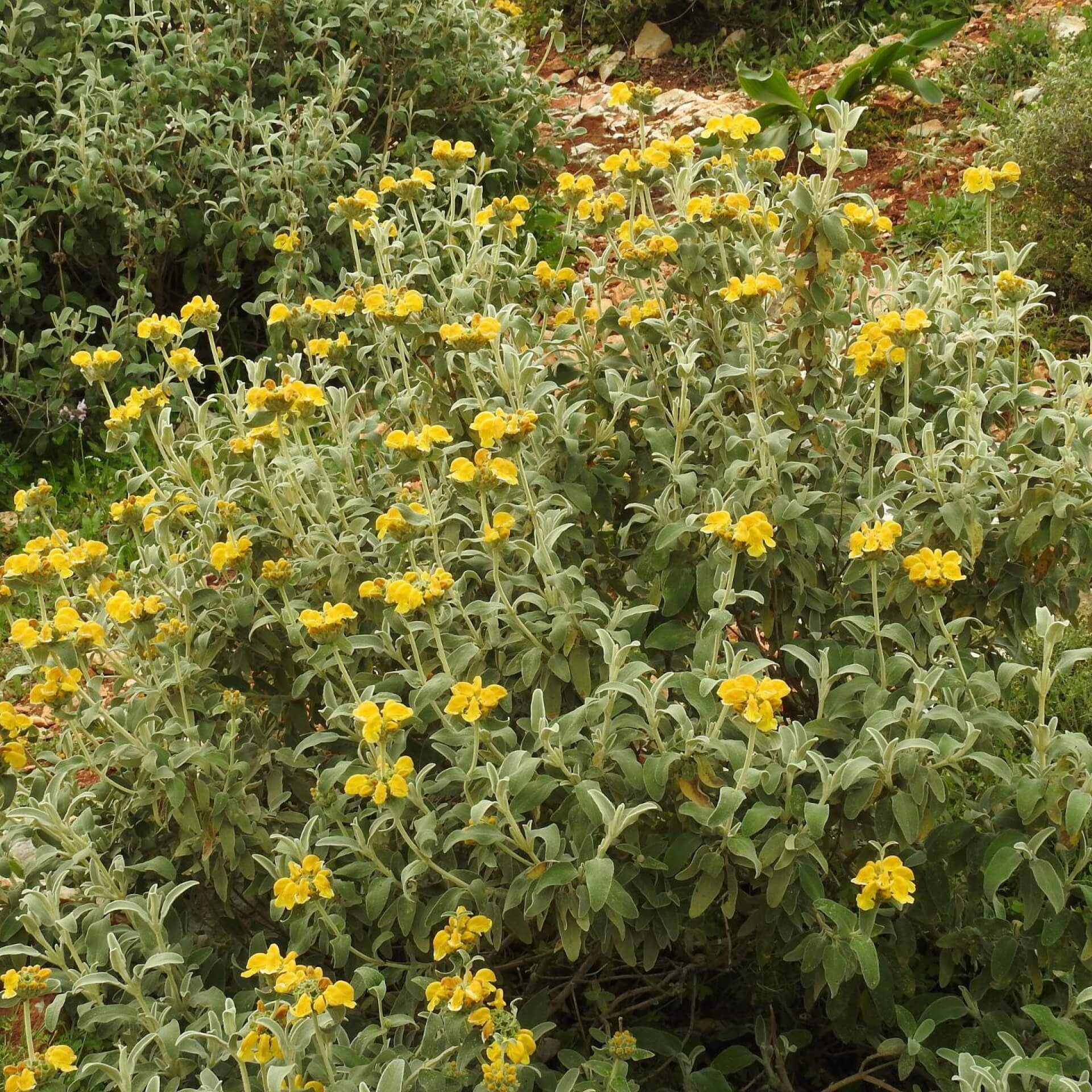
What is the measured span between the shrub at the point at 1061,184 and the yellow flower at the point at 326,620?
10.1 feet

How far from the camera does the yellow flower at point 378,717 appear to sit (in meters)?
2.11

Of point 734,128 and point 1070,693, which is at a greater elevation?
point 734,128

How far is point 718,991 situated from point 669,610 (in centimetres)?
85

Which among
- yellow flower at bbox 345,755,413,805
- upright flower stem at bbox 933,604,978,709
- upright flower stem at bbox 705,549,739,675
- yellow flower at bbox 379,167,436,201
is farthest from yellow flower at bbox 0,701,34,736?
upright flower stem at bbox 933,604,978,709

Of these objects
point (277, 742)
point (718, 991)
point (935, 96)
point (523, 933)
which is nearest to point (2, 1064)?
point (277, 742)

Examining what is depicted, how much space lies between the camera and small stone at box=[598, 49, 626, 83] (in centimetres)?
707

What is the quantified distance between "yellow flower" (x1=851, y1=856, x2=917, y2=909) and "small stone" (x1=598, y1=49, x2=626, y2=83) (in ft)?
18.9

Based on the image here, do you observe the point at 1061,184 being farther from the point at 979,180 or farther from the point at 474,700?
the point at 474,700

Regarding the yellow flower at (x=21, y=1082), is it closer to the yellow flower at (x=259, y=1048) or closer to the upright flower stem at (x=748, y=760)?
the yellow flower at (x=259, y=1048)

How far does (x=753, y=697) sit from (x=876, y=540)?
340 millimetres

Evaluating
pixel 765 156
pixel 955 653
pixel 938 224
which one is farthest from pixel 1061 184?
pixel 955 653

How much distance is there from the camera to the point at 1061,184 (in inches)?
180

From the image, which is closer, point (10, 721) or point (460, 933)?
point (460, 933)

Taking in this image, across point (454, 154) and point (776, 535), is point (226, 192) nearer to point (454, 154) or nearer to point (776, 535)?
point (454, 154)
